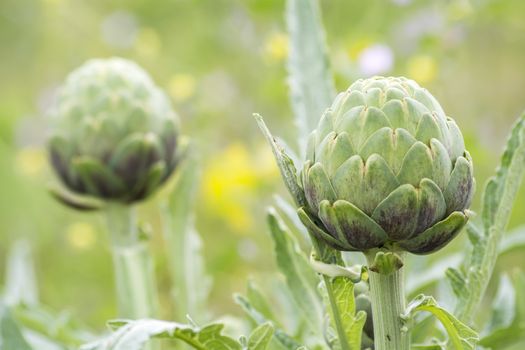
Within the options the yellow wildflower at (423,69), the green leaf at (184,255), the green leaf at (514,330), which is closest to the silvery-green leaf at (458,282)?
the green leaf at (514,330)

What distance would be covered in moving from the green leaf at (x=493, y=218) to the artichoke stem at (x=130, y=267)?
0.35 metres

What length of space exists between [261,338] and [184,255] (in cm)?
37

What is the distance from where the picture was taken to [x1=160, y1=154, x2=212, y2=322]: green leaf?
927 mm

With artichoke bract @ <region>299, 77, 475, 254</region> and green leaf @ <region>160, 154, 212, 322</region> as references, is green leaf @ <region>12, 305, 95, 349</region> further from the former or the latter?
artichoke bract @ <region>299, 77, 475, 254</region>

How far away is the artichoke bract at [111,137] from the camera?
0.90 m

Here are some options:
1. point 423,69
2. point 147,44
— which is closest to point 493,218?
point 423,69

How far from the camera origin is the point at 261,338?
0.57m

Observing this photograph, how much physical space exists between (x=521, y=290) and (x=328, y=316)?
239 millimetres

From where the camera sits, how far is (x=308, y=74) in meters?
0.77

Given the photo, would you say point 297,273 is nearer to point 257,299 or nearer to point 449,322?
point 257,299

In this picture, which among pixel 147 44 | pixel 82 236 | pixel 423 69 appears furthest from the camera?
pixel 147 44

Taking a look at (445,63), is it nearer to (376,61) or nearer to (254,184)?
(376,61)

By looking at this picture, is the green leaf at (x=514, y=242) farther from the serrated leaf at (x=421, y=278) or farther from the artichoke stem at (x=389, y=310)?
the artichoke stem at (x=389, y=310)

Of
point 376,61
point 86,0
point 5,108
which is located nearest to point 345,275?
point 376,61
